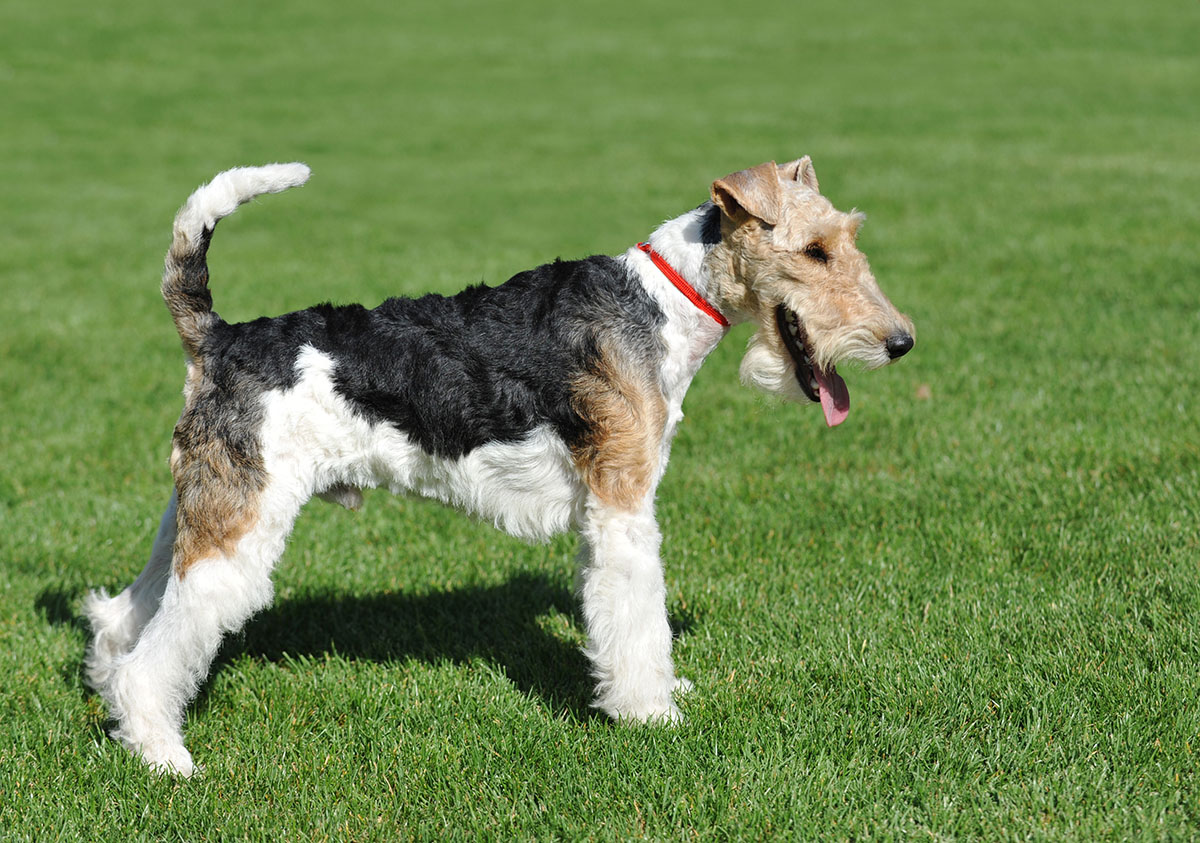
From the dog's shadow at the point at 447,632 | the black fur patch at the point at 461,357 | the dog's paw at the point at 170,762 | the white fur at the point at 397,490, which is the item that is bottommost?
the dog's shadow at the point at 447,632

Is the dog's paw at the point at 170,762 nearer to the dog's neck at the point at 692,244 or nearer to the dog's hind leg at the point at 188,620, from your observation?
the dog's hind leg at the point at 188,620

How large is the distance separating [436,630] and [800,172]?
9.87 ft

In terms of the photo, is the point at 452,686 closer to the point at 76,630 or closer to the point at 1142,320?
the point at 76,630

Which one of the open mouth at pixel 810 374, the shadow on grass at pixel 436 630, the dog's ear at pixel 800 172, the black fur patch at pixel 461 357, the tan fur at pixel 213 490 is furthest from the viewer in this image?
the shadow on grass at pixel 436 630

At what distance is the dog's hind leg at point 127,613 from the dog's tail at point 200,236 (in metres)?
1.02

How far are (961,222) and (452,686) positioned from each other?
11271mm

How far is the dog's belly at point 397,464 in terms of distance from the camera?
4426mm

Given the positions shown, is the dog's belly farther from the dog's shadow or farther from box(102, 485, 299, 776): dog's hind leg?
the dog's shadow

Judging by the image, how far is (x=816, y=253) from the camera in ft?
14.9

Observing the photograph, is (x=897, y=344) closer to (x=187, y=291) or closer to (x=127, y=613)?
(x=187, y=291)

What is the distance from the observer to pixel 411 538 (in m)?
6.85

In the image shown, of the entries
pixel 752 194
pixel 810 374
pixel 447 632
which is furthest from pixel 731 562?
pixel 752 194

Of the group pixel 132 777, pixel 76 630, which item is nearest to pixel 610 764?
pixel 132 777

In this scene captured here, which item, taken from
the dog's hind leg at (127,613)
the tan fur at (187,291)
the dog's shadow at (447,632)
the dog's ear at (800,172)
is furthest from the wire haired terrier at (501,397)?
the dog's shadow at (447,632)
